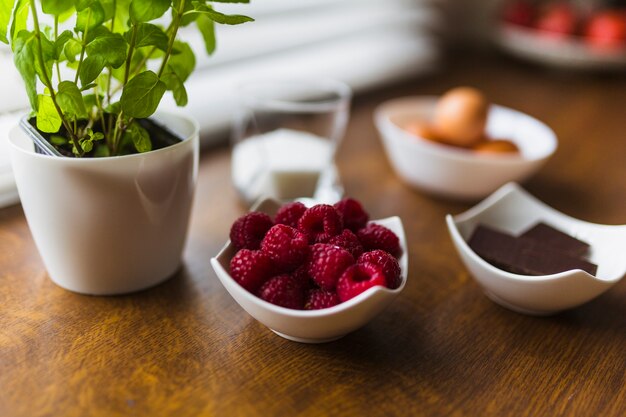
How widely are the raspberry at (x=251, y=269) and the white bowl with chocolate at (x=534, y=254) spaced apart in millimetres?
204

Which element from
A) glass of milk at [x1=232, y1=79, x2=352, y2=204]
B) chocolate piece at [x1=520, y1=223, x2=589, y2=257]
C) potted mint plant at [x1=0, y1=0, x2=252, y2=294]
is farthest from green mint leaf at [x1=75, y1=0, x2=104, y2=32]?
chocolate piece at [x1=520, y1=223, x2=589, y2=257]

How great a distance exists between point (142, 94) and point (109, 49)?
4cm

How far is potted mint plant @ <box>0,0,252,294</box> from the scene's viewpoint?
1.58 feet

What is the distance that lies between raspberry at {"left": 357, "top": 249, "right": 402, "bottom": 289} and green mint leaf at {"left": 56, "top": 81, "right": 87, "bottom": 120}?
0.81ft

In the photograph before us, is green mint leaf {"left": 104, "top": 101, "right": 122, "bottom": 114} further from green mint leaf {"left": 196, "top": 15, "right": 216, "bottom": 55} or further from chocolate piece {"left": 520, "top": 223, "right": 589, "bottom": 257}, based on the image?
chocolate piece {"left": 520, "top": 223, "right": 589, "bottom": 257}

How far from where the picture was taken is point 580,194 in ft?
2.93

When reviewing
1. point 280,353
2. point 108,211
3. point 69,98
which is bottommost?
point 280,353

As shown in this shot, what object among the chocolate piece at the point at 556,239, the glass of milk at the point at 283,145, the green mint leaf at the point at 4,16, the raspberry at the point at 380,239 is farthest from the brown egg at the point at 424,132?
the green mint leaf at the point at 4,16

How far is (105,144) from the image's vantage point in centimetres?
57

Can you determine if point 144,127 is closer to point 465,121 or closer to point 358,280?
point 358,280

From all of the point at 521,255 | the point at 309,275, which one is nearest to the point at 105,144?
the point at 309,275

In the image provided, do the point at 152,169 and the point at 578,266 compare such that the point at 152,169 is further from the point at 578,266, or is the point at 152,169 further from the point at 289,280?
the point at 578,266

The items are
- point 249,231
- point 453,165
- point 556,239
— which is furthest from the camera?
point 453,165

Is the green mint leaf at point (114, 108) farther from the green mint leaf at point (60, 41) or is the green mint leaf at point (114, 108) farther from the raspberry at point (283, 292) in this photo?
the raspberry at point (283, 292)
